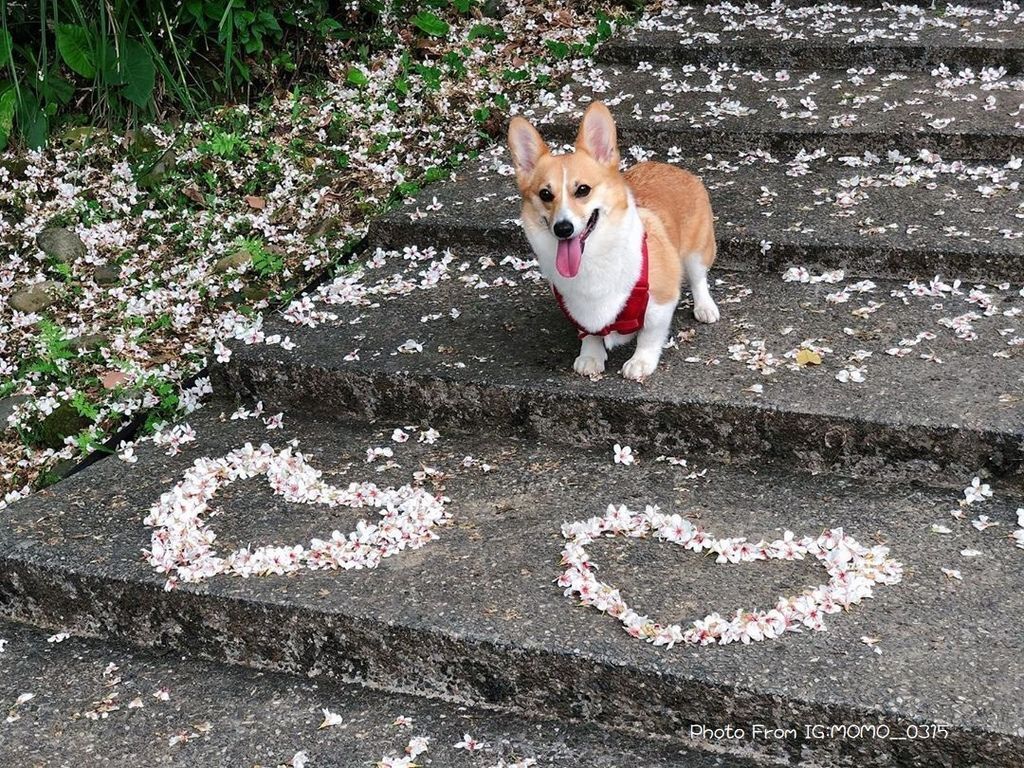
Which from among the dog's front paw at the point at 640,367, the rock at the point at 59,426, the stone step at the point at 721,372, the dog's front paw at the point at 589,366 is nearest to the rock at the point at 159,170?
the stone step at the point at 721,372

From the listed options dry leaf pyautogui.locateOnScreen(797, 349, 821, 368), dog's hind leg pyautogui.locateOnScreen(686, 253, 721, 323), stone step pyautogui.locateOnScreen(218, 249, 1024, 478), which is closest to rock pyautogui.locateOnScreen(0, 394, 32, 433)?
stone step pyautogui.locateOnScreen(218, 249, 1024, 478)

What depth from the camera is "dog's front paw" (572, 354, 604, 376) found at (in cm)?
323

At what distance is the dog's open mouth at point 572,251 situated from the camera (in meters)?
3.00

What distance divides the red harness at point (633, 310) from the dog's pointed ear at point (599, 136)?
28 centimetres

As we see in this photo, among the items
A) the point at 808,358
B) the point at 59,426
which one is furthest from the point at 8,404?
the point at 808,358

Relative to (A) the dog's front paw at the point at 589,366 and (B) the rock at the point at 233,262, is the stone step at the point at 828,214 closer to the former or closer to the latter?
(B) the rock at the point at 233,262

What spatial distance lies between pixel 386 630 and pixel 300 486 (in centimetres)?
72

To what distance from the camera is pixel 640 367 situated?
125 inches

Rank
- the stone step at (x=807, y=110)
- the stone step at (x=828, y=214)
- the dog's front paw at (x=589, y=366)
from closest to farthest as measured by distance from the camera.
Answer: the dog's front paw at (x=589, y=366) → the stone step at (x=828, y=214) → the stone step at (x=807, y=110)

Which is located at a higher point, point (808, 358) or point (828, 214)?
point (828, 214)

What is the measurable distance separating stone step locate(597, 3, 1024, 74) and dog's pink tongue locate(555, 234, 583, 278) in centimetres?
330

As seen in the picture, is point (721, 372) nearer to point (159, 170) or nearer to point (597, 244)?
point (597, 244)

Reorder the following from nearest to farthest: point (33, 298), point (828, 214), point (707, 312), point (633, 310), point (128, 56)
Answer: point (633, 310)
point (707, 312)
point (828, 214)
point (33, 298)
point (128, 56)

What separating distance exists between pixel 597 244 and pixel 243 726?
1.68m
